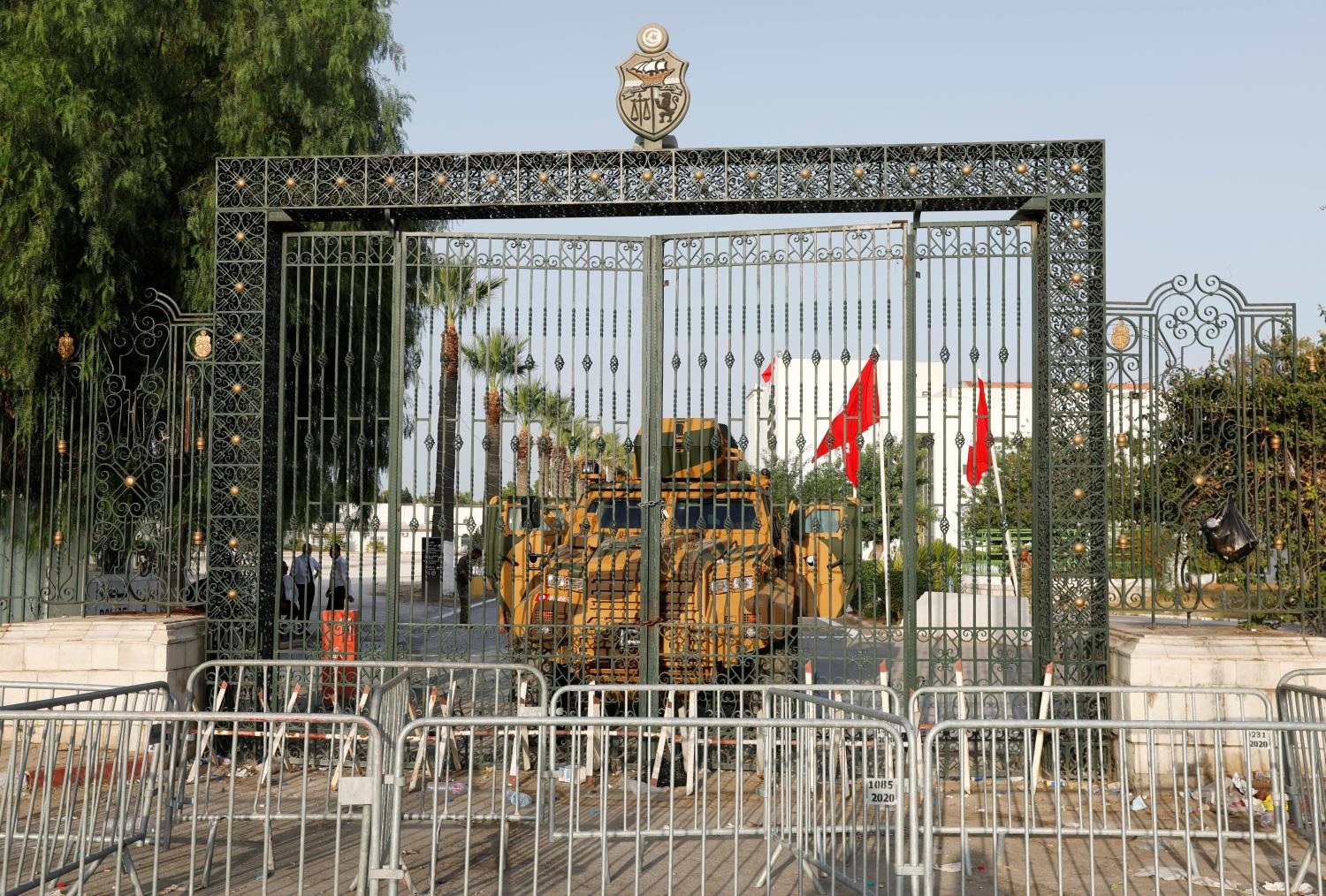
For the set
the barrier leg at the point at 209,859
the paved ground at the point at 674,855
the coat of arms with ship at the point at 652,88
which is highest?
the coat of arms with ship at the point at 652,88

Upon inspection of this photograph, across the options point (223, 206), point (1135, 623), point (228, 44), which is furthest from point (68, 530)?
point (1135, 623)

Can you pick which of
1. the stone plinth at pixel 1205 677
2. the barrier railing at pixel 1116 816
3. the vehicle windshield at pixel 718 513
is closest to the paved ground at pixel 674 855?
the barrier railing at pixel 1116 816

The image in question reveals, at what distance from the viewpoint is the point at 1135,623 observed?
33.5 ft

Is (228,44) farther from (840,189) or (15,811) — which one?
(15,811)

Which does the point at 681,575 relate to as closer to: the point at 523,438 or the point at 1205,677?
the point at 523,438

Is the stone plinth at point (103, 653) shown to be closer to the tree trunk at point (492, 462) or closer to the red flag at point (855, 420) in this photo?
the tree trunk at point (492, 462)

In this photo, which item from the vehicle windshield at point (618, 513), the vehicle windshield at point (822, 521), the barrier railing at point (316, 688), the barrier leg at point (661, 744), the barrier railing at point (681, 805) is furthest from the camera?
the vehicle windshield at point (618, 513)

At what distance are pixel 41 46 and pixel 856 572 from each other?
10.2 m

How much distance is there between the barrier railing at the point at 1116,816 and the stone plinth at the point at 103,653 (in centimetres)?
606

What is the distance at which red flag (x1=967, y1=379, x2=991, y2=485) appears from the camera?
31.3 feet

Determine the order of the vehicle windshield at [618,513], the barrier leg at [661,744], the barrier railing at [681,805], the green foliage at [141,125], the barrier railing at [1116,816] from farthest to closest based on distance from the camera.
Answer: the green foliage at [141,125] < the vehicle windshield at [618,513] < the barrier leg at [661,744] < the barrier railing at [1116,816] < the barrier railing at [681,805]

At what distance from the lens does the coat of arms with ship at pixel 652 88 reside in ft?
31.7

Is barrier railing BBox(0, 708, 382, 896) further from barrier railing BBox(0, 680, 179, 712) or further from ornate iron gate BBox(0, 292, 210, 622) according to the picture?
ornate iron gate BBox(0, 292, 210, 622)

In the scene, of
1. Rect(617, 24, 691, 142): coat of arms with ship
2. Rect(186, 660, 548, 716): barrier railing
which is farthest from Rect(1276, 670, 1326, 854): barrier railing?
Rect(617, 24, 691, 142): coat of arms with ship
